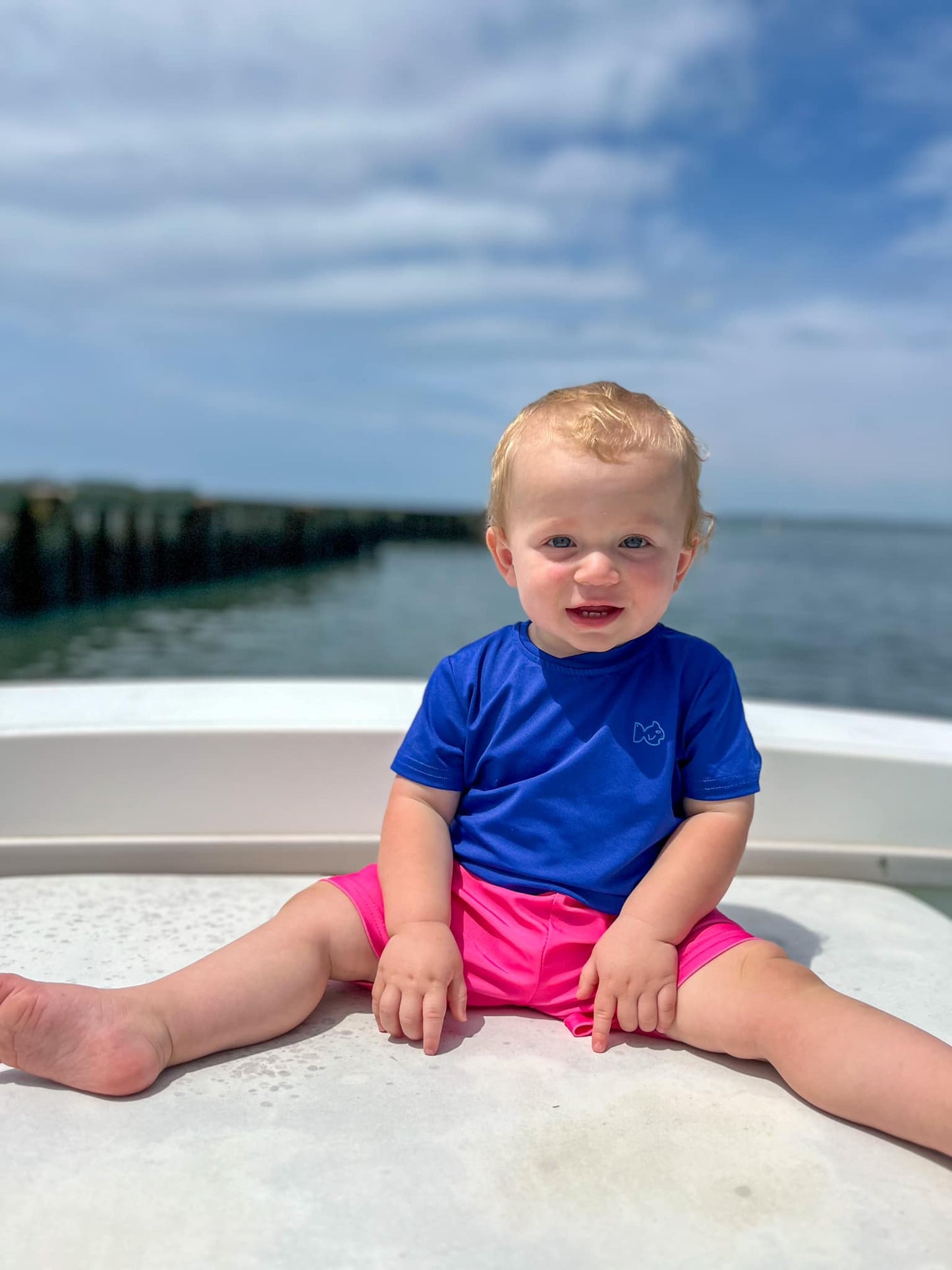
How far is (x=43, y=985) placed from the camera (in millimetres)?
1145

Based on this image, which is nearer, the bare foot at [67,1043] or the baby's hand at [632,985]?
the bare foot at [67,1043]

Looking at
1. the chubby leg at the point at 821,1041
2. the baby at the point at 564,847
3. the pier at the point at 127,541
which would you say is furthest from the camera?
the pier at the point at 127,541

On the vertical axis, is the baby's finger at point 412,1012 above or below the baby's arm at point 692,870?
below

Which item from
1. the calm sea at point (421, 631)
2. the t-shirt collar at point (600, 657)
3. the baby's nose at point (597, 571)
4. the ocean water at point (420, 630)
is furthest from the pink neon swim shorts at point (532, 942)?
the ocean water at point (420, 630)

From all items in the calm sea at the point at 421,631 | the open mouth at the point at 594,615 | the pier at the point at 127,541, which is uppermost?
the open mouth at the point at 594,615

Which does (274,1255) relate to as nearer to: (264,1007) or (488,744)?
(264,1007)

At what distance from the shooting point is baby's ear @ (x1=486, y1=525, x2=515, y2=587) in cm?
147

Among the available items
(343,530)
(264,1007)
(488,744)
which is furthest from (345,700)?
(343,530)

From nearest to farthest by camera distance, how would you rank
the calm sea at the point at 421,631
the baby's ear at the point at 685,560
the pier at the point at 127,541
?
1. the baby's ear at the point at 685,560
2. the calm sea at the point at 421,631
3. the pier at the point at 127,541

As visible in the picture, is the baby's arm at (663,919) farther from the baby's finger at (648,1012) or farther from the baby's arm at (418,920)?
the baby's arm at (418,920)

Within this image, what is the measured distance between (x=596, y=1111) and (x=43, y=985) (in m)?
0.62

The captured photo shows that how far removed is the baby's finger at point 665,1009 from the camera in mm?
1282

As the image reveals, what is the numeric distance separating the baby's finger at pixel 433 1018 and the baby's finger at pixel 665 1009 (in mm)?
266

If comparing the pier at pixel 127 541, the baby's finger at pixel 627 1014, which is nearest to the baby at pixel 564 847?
the baby's finger at pixel 627 1014
